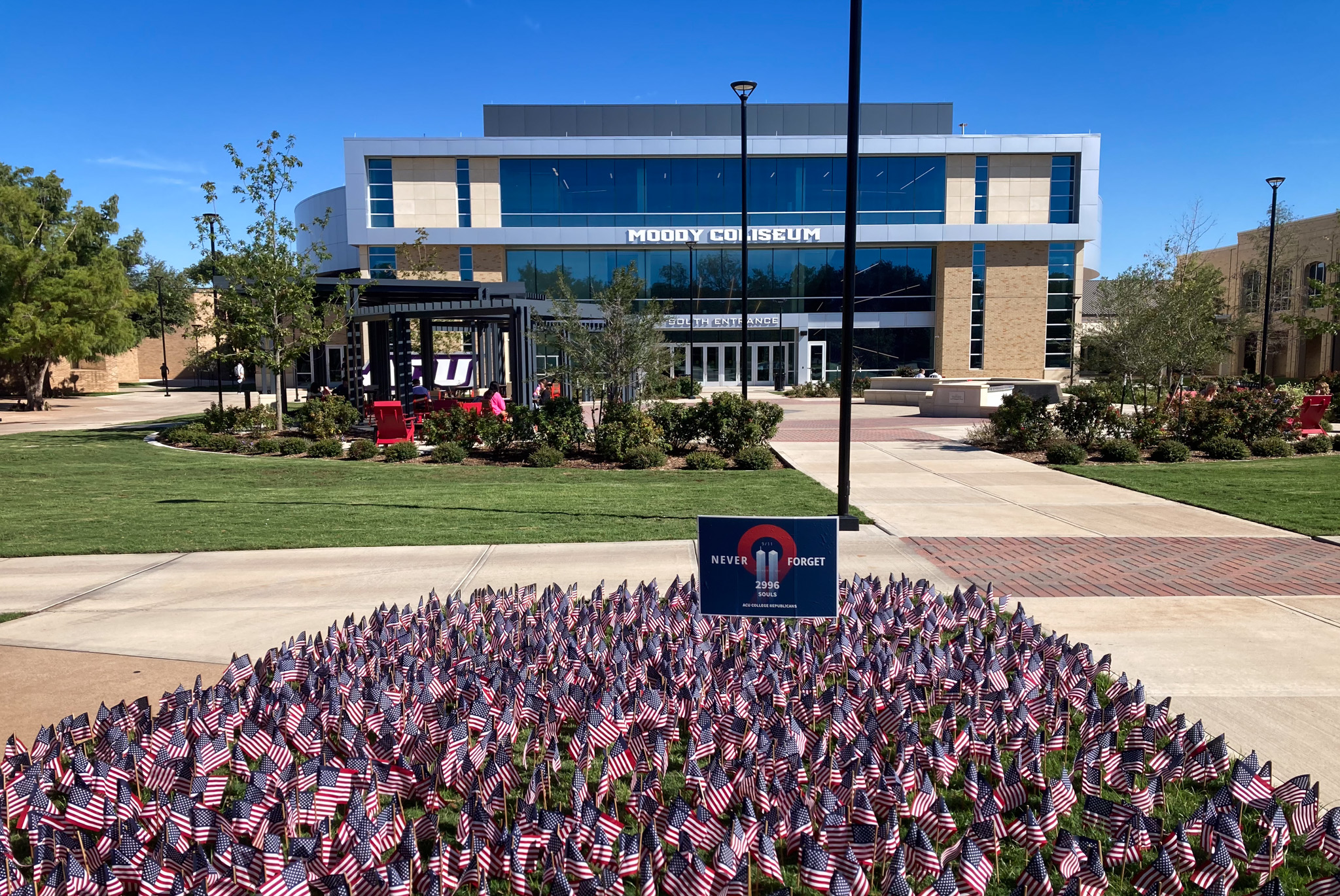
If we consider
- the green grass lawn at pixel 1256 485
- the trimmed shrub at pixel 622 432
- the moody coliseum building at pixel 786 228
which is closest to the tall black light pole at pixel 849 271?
the green grass lawn at pixel 1256 485

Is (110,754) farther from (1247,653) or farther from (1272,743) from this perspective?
(1247,653)

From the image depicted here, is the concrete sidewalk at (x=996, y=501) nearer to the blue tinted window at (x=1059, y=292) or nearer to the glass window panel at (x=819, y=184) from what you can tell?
the glass window panel at (x=819, y=184)

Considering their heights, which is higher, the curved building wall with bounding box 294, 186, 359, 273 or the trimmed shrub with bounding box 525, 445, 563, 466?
the curved building wall with bounding box 294, 186, 359, 273

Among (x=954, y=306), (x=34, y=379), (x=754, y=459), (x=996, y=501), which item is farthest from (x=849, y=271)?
(x=954, y=306)

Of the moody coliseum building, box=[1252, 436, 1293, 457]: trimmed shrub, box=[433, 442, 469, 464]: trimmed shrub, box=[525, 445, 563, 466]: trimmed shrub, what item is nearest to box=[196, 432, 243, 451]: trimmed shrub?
box=[433, 442, 469, 464]: trimmed shrub

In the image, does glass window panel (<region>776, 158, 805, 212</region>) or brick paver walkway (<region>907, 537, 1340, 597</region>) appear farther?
glass window panel (<region>776, 158, 805, 212</region>)

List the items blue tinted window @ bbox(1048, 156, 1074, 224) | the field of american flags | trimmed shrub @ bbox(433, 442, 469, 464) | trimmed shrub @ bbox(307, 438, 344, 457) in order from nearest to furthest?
1. the field of american flags
2. trimmed shrub @ bbox(433, 442, 469, 464)
3. trimmed shrub @ bbox(307, 438, 344, 457)
4. blue tinted window @ bbox(1048, 156, 1074, 224)

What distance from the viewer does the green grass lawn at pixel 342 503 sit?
10094 millimetres

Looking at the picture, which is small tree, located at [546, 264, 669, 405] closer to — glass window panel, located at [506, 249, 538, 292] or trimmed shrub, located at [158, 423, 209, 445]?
trimmed shrub, located at [158, 423, 209, 445]

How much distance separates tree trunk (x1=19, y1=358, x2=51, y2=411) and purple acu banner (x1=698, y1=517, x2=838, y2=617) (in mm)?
38747

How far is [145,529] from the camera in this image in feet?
34.9

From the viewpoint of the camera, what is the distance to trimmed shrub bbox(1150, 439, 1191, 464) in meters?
16.9

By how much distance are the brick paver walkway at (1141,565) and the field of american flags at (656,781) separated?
2314 mm

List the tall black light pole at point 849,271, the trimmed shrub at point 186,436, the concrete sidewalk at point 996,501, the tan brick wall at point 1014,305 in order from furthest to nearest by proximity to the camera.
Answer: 1. the tan brick wall at point 1014,305
2. the trimmed shrub at point 186,436
3. the concrete sidewalk at point 996,501
4. the tall black light pole at point 849,271
